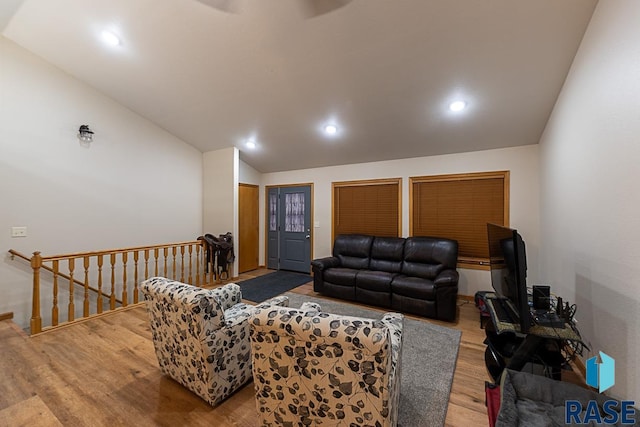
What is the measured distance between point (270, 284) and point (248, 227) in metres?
1.65

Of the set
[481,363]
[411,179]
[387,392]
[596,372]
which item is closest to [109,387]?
[387,392]

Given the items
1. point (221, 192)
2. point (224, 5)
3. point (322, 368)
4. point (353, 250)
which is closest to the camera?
point (322, 368)

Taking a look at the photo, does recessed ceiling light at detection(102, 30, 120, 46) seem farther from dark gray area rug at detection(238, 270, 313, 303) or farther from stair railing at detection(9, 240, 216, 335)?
dark gray area rug at detection(238, 270, 313, 303)

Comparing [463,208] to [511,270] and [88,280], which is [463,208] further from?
[88,280]

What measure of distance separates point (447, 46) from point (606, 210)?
183cm

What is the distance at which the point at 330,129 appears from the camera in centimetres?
395

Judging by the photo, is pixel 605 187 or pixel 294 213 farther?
pixel 294 213

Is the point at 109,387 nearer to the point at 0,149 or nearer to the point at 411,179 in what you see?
the point at 0,149

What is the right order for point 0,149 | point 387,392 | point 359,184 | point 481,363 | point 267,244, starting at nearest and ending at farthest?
point 387,392
point 481,363
point 0,149
point 359,184
point 267,244

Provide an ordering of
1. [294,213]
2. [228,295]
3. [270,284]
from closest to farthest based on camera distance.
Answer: [228,295]
[270,284]
[294,213]

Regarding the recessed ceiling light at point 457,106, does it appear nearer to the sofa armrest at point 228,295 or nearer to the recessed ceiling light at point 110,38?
the sofa armrest at point 228,295

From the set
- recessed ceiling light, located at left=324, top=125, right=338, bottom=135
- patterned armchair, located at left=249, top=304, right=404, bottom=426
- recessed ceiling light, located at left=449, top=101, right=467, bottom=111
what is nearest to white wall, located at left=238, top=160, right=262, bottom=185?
recessed ceiling light, located at left=324, top=125, right=338, bottom=135

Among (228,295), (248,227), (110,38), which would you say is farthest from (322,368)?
(248,227)

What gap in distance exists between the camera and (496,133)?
3.42 m
